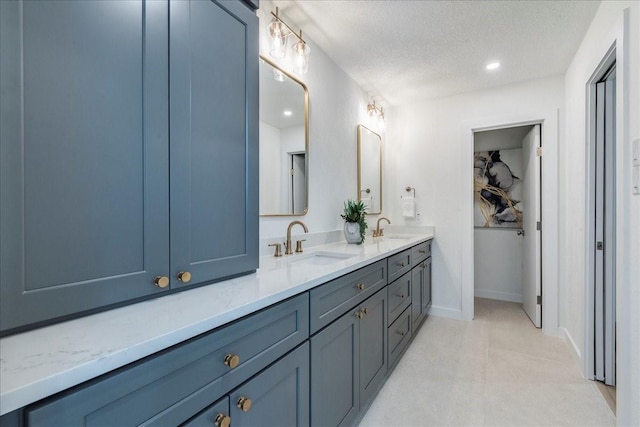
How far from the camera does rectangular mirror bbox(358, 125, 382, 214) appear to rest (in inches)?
121

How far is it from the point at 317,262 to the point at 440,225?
1937mm

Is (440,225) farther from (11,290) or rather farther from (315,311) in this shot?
(11,290)

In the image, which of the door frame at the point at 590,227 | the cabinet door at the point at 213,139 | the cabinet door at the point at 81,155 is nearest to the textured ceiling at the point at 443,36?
the door frame at the point at 590,227

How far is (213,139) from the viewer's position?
43.0 inches

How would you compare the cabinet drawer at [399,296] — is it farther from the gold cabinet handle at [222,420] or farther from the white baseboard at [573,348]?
the gold cabinet handle at [222,420]

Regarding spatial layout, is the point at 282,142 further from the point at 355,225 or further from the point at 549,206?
the point at 549,206

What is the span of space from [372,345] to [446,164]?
2.30m

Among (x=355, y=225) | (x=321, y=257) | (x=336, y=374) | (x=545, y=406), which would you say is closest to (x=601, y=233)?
(x=545, y=406)

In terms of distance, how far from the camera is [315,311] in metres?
1.22

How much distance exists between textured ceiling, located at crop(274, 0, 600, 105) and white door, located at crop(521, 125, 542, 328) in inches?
28.2

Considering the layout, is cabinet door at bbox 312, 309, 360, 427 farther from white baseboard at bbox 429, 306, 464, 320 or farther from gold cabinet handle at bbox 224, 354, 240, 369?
white baseboard at bbox 429, 306, 464, 320

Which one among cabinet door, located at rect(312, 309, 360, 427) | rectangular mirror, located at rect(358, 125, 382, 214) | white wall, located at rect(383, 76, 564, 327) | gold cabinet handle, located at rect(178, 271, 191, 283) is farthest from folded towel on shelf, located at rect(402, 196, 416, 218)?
gold cabinet handle, located at rect(178, 271, 191, 283)

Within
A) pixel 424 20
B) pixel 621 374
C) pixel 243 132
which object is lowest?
pixel 621 374

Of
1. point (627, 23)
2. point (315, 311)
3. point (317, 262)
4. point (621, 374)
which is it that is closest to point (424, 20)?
point (627, 23)
